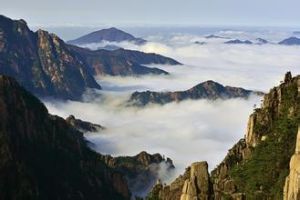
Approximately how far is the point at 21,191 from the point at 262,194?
92264mm

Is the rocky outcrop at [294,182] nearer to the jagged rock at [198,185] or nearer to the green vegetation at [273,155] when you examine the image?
the jagged rock at [198,185]

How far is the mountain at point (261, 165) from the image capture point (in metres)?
81.9

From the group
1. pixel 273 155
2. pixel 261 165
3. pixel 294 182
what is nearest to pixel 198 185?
pixel 294 182

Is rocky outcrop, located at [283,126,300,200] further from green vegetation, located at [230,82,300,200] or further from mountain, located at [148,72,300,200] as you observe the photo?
green vegetation, located at [230,82,300,200]

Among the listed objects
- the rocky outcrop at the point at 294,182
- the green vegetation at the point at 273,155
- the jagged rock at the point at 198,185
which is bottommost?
the green vegetation at the point at 273,155

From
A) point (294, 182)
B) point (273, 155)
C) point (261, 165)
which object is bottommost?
point (261, 165)

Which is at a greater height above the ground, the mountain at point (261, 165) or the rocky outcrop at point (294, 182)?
the rocky outcrop at point (294, 182)

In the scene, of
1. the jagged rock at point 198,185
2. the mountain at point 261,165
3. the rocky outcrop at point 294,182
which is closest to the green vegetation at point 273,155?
the mountain at point 261,165

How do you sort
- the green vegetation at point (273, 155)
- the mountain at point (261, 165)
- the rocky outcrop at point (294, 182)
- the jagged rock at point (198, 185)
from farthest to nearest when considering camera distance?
the green vegetation at point (273, 155) < the mountain at point (261, 165) < the jagged rock at point (198, 185) < the rocky outcrop at point (294, 182)

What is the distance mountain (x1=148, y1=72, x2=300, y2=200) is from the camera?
81.9m

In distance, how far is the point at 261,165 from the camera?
409 ft

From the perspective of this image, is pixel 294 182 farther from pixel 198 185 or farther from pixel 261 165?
pixel 261 165

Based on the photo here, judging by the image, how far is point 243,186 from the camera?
4606 inches

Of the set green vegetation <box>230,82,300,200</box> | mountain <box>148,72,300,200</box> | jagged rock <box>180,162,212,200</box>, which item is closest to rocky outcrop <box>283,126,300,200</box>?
mountain <box>148,72,300,200</box>
